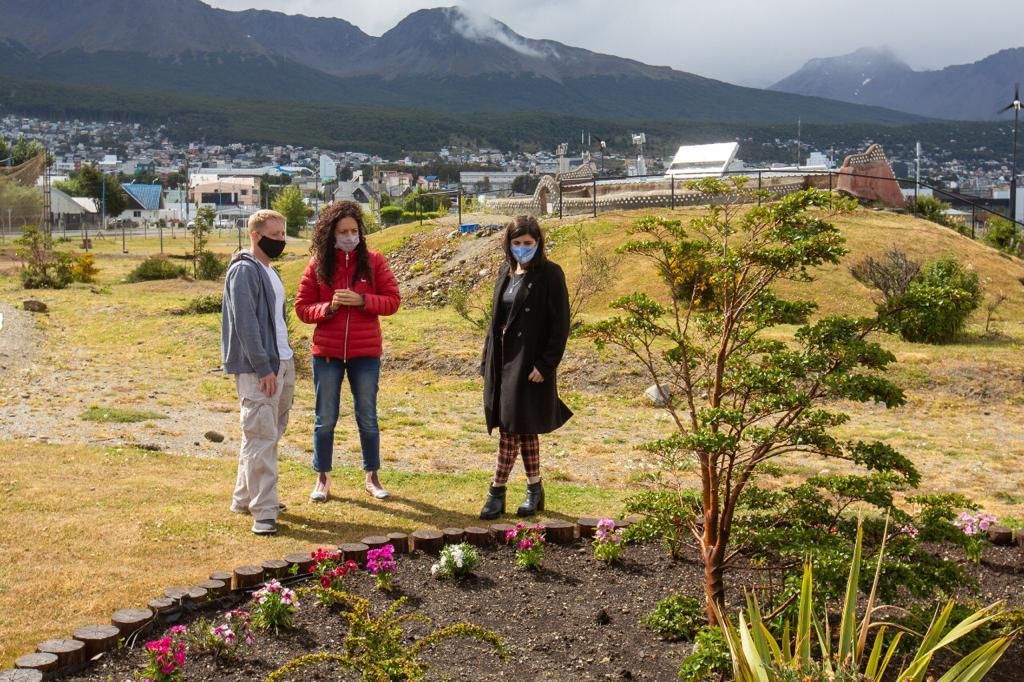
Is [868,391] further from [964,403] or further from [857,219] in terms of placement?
[857,219]

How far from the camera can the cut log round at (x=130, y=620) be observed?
4.60 m

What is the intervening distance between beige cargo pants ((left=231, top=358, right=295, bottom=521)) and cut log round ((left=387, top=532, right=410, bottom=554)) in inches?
36.7

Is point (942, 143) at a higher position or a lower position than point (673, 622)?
higher

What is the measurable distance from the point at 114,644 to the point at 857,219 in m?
23.0

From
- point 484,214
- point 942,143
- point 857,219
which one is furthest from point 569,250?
point 942,143

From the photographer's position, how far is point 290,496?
23.9ft

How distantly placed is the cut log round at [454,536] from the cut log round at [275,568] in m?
0.94

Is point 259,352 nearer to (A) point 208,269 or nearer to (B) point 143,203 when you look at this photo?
(A) point 208,269

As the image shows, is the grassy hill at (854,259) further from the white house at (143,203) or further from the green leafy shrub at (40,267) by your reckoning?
the white house at (143,203)

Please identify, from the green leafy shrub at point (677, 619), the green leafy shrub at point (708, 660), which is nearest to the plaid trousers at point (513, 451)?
the green leafy shrub at point (677, 619)

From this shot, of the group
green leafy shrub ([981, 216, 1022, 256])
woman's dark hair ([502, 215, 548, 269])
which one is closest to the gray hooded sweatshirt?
woman's dark hair ([502, 215, 548, 269])

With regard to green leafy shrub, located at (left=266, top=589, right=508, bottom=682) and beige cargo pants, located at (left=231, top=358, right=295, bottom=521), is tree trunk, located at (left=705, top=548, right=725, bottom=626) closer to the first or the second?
green leafy shrub, located at (left=266, top=589, right=508, bottom=682)

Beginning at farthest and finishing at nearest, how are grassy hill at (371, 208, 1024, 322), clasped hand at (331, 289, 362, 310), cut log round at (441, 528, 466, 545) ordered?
grassy hill at (371, 208, 1024, 322)
clasped hand at (331, 289, 362, 310)
cut log round at (441, 528, 466, 545)

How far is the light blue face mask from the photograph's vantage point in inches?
248
